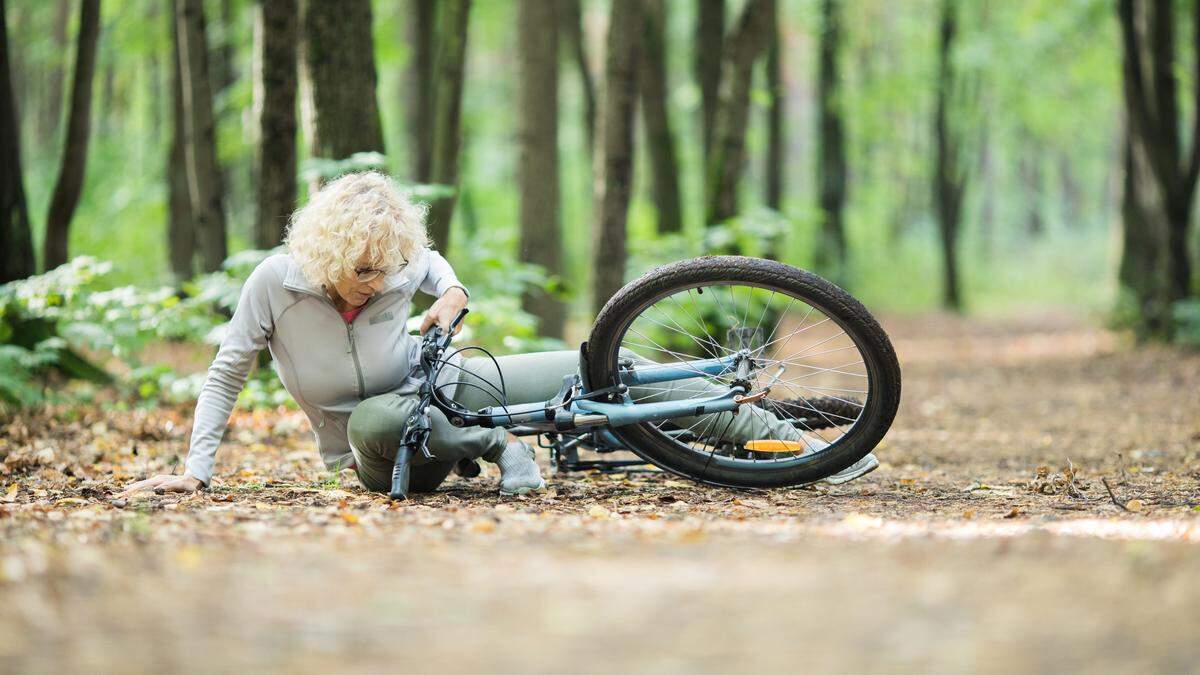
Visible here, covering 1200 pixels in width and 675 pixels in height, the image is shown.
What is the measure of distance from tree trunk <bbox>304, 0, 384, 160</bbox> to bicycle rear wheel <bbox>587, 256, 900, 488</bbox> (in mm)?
2887

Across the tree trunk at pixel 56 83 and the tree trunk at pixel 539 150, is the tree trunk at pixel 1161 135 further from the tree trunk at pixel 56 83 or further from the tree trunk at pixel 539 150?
the tree trunk at pixel 56 83

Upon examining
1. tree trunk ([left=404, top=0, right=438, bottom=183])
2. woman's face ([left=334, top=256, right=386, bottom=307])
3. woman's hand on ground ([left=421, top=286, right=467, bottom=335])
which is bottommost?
woman's hand on ground ([left=421, top=286, right=467, bottom=335])

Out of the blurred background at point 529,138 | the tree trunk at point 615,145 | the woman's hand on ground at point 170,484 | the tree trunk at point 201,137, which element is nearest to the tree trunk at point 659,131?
the blurred background at point 529,138

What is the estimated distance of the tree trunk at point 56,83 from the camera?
15948 mm

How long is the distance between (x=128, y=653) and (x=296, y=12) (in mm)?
5573

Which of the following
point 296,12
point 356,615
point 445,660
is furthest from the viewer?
point 296,12

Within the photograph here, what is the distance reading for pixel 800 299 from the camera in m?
3.92

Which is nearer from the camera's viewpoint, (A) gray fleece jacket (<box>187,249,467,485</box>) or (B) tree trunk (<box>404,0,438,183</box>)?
(A) gray fleece jacket (<box>187,249,467,485</box>)

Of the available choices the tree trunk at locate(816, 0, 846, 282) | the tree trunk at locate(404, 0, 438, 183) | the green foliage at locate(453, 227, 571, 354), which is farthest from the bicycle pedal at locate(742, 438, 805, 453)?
the tree trunk at locate(816, 0, 846, 282)

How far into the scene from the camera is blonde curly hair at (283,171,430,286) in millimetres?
3711

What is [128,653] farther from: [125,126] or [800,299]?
[125,126]

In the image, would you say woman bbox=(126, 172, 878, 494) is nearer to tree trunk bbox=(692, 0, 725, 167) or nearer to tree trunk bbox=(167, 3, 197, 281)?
tree trunk bbox=(167, 3, 197, 281)

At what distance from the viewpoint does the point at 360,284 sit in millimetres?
3799

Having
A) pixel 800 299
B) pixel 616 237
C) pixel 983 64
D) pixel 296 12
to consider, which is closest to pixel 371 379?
pixel 800 299
